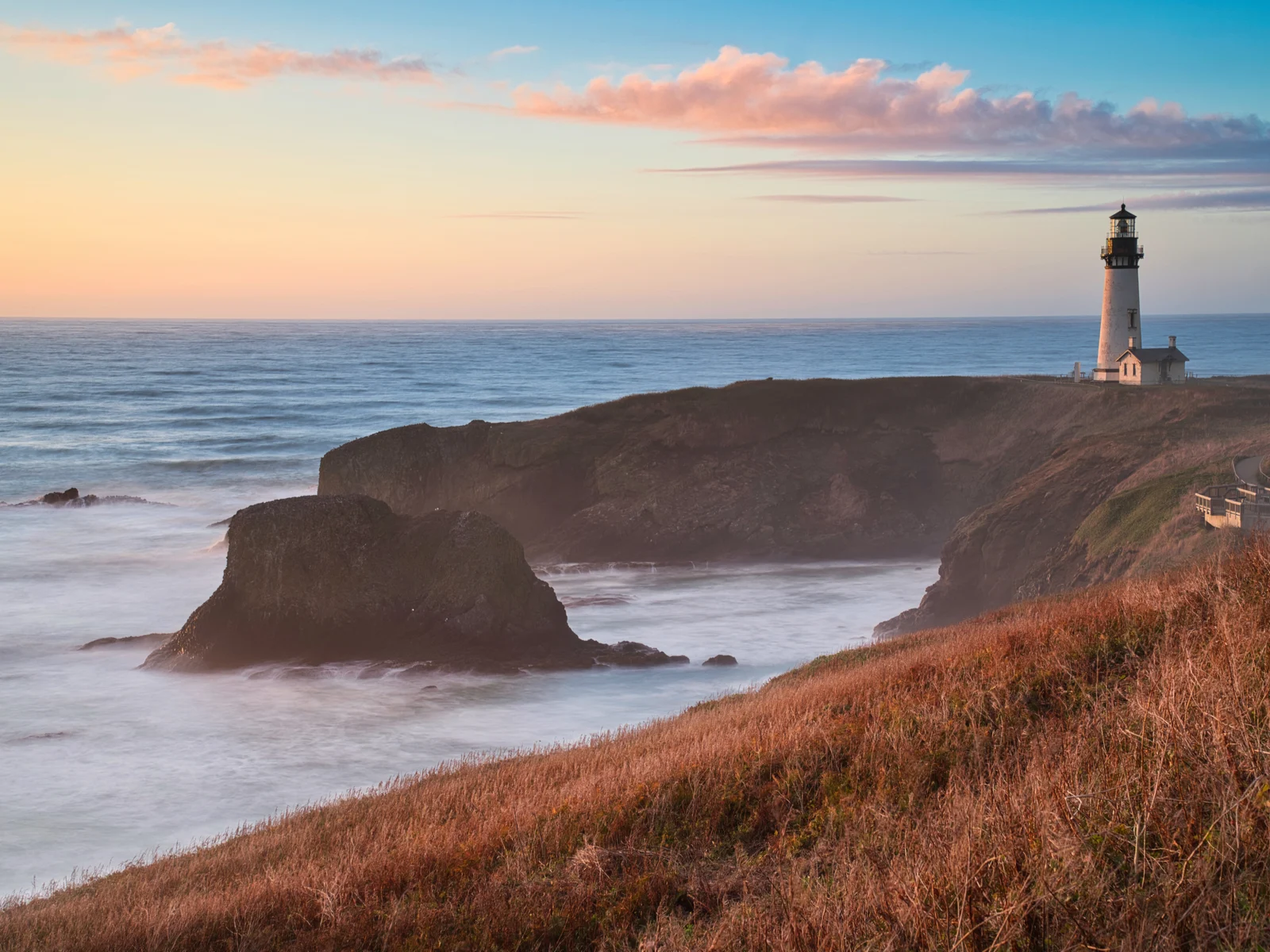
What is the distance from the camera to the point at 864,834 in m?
7.38

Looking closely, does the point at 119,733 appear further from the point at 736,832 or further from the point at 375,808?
the point at 736,832

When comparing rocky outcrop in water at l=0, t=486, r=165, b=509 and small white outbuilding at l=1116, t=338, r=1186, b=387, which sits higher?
small white outbuilding at l=1116, t=338, r=1186, b=387

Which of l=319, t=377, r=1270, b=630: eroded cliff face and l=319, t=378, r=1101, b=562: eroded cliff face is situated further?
l=319, t=378, r=1101, b=562: eroded cliff face

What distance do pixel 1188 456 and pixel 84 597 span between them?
36297 mm

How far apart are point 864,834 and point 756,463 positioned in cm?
3761

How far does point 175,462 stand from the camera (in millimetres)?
64438

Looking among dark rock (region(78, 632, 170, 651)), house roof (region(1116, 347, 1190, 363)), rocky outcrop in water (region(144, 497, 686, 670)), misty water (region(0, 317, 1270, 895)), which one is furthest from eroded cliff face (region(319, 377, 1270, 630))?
dark rock (region(78, 632, 170, 651))

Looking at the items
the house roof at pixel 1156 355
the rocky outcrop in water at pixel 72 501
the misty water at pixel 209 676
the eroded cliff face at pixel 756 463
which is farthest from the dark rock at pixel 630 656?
the rocky outcrop in water at pixel 72 501

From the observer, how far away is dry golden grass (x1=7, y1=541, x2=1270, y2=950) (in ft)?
17.0

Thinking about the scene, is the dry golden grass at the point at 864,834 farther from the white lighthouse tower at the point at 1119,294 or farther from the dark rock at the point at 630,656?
the white lighthouse tower at the point at 1119,294

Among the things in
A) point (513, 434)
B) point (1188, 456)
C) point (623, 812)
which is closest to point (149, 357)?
point (513, 434)

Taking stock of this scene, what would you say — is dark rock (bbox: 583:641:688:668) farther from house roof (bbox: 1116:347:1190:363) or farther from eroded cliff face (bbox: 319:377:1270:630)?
house roof (bbox: 1116:347:1190:363)

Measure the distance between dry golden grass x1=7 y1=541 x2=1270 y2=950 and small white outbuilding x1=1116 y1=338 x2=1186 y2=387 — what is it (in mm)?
40493

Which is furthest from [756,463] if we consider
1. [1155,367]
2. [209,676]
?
[209,676]
